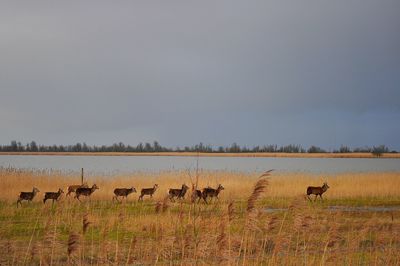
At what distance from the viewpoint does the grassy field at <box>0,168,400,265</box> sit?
741 centimetres

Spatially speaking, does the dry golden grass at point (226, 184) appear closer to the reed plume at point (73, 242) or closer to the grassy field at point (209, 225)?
the grassy field at point (209, 225)

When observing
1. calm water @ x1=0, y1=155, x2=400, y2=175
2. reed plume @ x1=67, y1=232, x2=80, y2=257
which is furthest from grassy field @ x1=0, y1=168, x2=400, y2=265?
calm water @ x1=0, y1=155, x2=400, y2=175

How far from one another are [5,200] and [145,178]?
1236 cm

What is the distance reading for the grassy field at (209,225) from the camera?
7414mm

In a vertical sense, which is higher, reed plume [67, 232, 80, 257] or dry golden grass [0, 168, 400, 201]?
reed plume [67, 232, 80, 257]

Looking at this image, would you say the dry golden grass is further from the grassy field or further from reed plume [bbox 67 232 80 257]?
reed plume [bbox 67 232 80 257]

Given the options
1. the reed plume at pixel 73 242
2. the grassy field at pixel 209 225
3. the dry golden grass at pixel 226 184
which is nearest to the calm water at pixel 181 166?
the dry golden grass at pixel 226 184

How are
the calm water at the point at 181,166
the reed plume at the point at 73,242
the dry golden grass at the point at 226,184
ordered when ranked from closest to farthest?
the reed plume at the point at 73,242 → the dry golden grass at the point at 226,184 → the calm water at the point at 181,166

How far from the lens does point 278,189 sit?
30.6m

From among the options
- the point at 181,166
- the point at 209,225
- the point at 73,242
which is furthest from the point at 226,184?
the point at 181,166

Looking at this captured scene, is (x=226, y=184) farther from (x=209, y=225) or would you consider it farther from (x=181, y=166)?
(x=181, y=166)

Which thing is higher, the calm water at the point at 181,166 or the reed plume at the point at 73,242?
the reed plume at the point at 73,242

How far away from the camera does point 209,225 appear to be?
810 cm

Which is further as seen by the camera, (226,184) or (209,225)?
(226,184)
